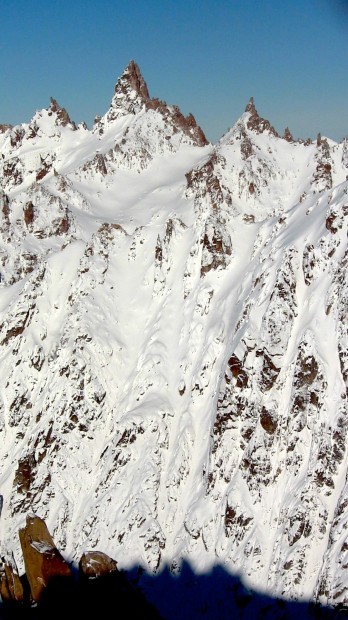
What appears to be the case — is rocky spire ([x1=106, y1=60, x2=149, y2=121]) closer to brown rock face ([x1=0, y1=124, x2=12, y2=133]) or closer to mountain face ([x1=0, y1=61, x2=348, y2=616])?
mountain face ([x1=0, y1=61, x2=348, y2=616])

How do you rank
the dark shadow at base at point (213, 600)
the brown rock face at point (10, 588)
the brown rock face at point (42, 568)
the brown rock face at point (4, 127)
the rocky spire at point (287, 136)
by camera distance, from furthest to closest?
the brown rock face at point (4, 127) < the rocky spire at point (287, 136) < the dark shadow at base at point (213, 600) < the brown rock face at point (10, 588) < the brown rock face at point (42, 568)

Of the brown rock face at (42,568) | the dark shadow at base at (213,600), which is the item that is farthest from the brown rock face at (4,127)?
the brown rock face at (42,568)

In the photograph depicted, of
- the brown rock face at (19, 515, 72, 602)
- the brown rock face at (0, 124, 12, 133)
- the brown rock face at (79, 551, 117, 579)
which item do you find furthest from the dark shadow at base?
the brown rock face at (0, 124, 12, 133)

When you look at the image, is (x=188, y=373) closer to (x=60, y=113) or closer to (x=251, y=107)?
(x=251, y=107)

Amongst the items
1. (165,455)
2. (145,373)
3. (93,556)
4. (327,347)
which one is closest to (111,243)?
(145,373)

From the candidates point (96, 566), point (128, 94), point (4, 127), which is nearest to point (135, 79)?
point (128, 94)

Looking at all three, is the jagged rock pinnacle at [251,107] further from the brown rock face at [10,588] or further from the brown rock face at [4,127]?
the brown rock face at [10,588]
